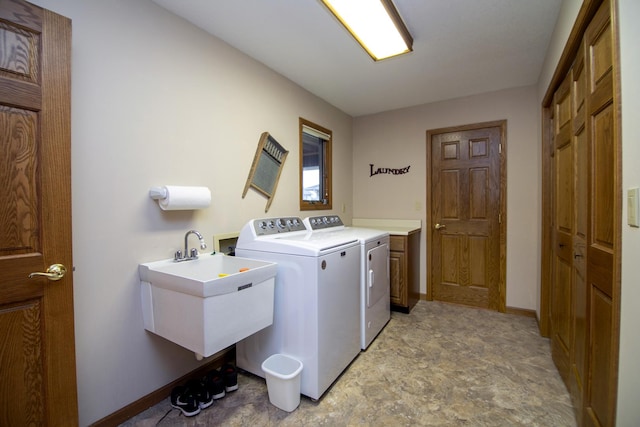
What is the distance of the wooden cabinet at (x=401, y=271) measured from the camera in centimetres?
297

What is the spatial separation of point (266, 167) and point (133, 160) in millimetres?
1060

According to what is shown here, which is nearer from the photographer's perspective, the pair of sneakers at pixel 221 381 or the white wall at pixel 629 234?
the white wall at pixel 629 234

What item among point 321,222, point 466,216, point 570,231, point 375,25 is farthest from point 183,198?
point 466,216

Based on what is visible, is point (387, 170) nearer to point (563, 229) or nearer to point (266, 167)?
point (266, 167)

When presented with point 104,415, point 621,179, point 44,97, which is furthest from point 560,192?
point 104,415

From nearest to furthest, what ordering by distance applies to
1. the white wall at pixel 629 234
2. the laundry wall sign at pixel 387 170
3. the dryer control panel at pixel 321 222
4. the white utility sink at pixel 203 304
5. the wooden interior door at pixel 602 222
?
1. the white wall at pixel 629 234
2. the wooden interior door at pixel 602 222
3. the white utility sink at pixel 203 304
4. the dryer control panel at pixel 321 222
5. the laundry wall sign at pixel 387 170

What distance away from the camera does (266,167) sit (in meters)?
2.49

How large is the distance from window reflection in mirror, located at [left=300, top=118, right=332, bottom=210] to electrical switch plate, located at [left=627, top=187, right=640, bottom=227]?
7.68 feet

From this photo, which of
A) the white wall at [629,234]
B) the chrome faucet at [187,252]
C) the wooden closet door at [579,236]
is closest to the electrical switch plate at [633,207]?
the white wall at [629,234]

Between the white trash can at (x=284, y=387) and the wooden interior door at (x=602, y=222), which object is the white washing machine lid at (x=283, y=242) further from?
the wooden interior door at (x=602, y=222)

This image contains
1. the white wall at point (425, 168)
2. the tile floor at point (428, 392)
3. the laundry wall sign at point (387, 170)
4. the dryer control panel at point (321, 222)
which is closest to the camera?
the tile floor at point (428, 392)

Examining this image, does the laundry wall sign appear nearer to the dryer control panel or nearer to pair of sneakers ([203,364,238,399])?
the dryer control panel

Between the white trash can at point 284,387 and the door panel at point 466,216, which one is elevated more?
the door panel at point 466,216

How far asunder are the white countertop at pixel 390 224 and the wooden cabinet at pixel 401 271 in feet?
1.11
